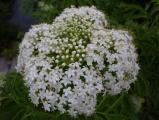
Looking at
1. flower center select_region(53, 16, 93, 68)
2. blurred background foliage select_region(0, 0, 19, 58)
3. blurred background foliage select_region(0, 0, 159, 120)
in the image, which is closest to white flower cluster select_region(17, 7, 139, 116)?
flower center select_region(53, 16, 93, 68)

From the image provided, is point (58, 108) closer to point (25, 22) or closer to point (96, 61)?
point (96, 61)

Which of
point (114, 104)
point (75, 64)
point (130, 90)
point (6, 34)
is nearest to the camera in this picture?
point (75, 64)

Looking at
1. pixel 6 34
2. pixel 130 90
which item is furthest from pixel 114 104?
pixel 6 34

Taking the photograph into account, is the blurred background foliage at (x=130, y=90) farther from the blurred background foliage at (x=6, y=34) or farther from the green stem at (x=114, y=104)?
the blurred background foliage at (x=6, y=34)

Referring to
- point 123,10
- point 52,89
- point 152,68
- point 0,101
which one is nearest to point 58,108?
point 52,89

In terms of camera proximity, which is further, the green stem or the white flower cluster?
the green stem

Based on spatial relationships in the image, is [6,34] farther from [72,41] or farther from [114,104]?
[72,41]

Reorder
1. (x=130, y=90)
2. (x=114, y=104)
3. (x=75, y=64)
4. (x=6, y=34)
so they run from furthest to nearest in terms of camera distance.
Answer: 1. (x=6, y=34)
2. (x=130, y=90)
3. (x=114, y=104)
4. (x=75, y=64)

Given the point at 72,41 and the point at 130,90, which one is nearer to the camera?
the point at 72,41

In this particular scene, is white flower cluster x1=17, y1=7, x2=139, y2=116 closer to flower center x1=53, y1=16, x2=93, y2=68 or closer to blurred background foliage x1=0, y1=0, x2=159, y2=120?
flower center x1=53, y1=16, x2=93, y2=68
